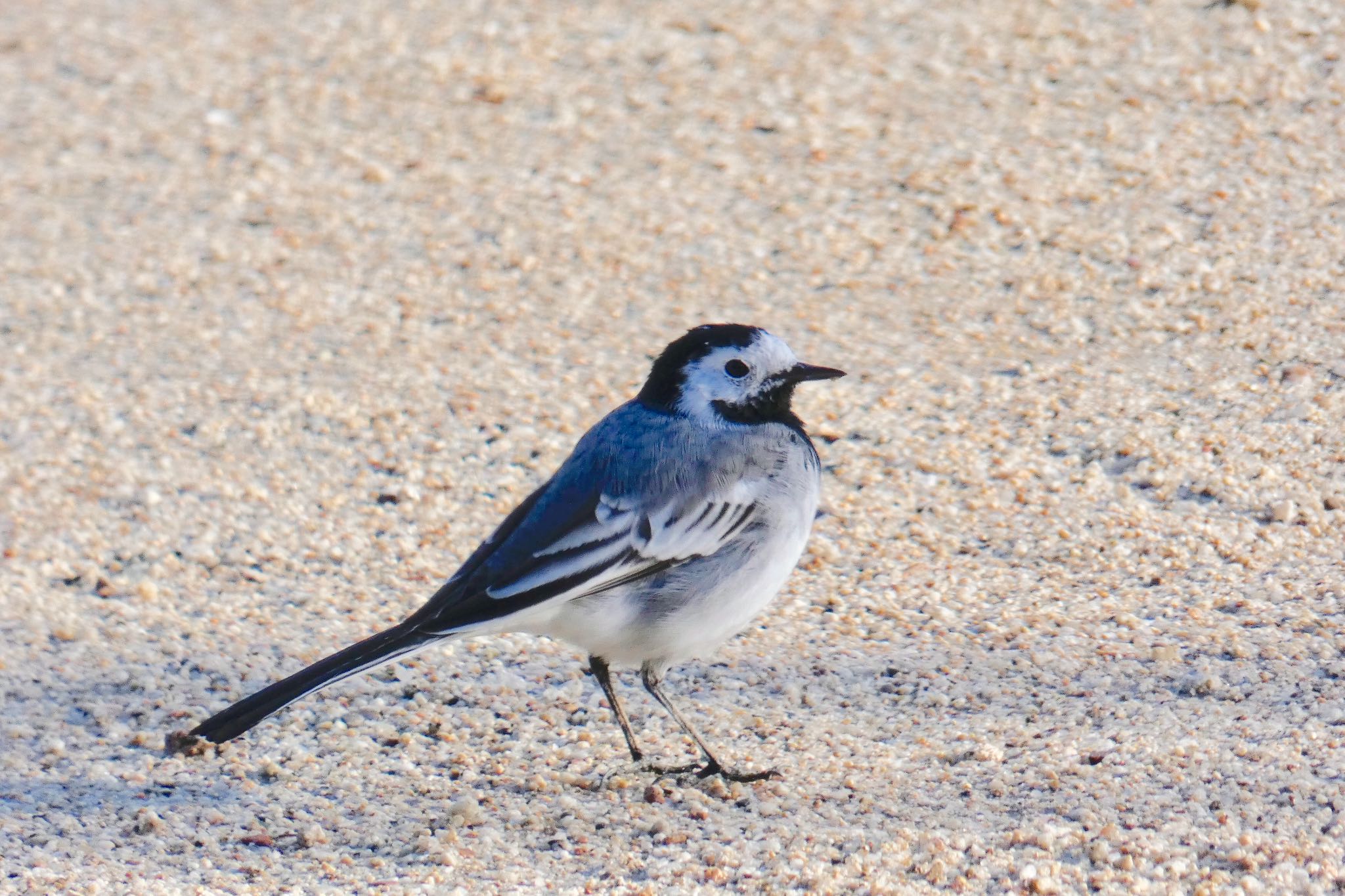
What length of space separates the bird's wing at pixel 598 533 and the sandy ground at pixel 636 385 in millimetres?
554

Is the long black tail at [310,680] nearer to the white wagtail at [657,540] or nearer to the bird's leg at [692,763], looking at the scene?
the white wagtail at [657,540]

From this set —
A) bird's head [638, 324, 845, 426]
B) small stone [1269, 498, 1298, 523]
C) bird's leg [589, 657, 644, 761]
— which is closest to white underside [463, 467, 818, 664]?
bird's leg [589, 657, 644, 761]

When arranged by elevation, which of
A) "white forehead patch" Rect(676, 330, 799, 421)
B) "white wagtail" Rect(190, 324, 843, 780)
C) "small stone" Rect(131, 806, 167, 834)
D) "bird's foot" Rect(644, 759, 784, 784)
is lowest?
"small stone" Rect(131, 806, 167, 834)

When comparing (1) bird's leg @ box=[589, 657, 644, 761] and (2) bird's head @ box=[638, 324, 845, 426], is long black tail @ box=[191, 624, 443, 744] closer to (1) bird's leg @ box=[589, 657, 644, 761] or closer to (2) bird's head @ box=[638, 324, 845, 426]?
(1) bird's leg @ box=[589, 657, 644, 761]

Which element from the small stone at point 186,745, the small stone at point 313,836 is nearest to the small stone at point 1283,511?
the small stone at point 313,836

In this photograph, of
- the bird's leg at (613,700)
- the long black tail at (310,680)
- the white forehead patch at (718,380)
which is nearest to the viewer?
the long black tail at (310,680)

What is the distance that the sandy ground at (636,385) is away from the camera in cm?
417

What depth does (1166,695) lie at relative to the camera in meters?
4.58

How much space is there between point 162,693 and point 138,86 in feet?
17.0

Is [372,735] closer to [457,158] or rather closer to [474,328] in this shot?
[474,328]

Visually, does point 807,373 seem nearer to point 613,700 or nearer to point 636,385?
point 613,700

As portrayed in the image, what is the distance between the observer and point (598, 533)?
433 centimetres

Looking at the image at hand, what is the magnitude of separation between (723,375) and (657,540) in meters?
0.60

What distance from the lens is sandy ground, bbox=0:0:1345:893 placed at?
4.17 meters
